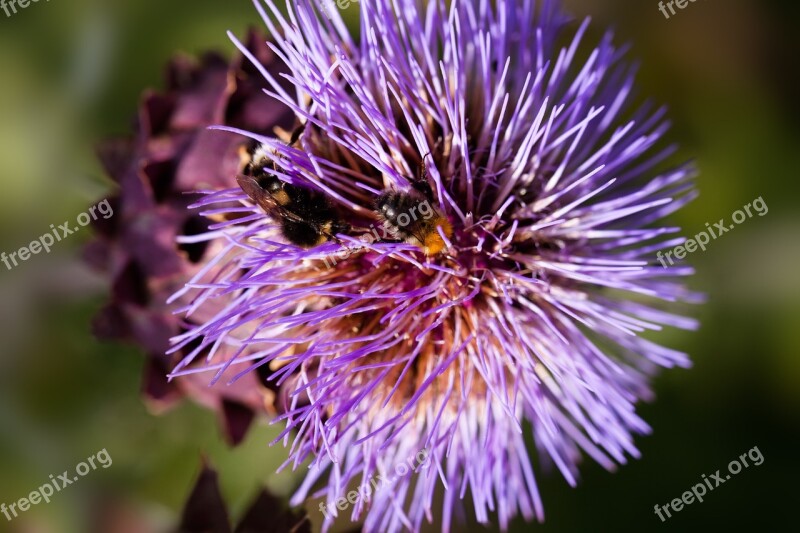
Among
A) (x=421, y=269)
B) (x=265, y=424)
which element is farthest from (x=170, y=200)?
(x=265, y=424)

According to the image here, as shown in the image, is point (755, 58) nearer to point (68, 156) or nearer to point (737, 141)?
point (737, 141)

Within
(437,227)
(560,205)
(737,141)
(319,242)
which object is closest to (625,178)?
(560,205)

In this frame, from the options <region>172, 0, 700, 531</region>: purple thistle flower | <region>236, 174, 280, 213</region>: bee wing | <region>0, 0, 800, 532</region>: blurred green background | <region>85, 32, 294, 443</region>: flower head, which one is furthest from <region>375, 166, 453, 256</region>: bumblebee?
Answer: <region>0, 0, 800, 532</region>: blurred green background

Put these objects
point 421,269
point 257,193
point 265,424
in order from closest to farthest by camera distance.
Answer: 1. point 257,193
2. point 421,269
3. point 265,424

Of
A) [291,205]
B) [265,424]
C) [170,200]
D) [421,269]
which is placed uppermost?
[170,200]

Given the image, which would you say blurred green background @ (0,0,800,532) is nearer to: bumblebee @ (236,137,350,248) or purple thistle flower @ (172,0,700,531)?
purple thistle flower @ (172,0,700,531)

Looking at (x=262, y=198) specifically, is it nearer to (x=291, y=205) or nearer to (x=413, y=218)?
(x=291, y=205)

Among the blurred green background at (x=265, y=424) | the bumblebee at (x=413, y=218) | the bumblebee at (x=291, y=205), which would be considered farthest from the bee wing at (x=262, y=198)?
the blurred green background at (x=265, y=424)

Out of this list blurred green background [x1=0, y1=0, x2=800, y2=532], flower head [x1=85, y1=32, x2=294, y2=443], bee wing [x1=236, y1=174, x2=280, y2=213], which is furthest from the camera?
blurred green background [x1=0, y1=0, x2=800, y2=532]
